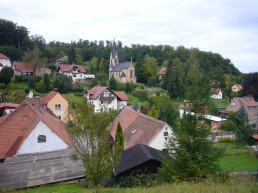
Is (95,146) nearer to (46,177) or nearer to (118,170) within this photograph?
(46,177)

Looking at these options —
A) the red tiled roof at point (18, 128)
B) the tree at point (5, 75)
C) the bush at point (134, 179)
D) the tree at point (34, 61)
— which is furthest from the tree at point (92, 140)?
the tree at point (34, 61)

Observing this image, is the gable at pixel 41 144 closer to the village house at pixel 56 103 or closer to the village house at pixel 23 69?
the village house at pixel 56 103

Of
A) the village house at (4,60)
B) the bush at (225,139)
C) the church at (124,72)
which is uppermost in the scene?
the village house at (4,60)

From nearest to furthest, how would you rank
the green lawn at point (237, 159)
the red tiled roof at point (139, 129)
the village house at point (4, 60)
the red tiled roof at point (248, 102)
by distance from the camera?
1. the red tiled roof at point (139, 129)
2. the green lawn at point (237, 159)
3. the red tiled roof at point (248, 102)
4. the village house at point (4, 60)

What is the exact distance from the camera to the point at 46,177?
12.2m

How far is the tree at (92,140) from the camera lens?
9.41 meters

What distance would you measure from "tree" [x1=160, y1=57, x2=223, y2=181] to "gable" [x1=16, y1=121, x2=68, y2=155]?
854 centimetres

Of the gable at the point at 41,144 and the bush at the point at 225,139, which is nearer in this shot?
the gable at the point at 41,144

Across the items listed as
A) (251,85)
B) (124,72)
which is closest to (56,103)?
(124,72)

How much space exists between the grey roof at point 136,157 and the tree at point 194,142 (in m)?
2.54

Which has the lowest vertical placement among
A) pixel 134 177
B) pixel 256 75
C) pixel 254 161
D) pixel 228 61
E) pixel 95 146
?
pixel 254 161

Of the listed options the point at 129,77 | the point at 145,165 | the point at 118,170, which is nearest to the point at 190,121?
the point at 145,165

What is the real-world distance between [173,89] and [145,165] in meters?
44.2

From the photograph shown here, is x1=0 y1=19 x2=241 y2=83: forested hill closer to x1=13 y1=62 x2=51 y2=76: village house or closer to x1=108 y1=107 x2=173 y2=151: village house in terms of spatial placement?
x1=13 y1=62 x2=51 y2=76: village house
